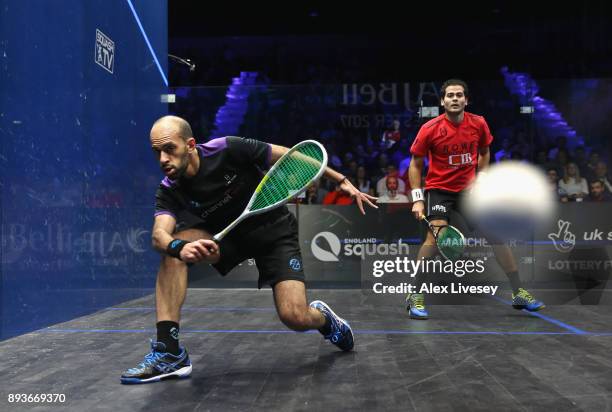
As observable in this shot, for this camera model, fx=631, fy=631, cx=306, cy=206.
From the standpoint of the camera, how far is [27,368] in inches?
81.5

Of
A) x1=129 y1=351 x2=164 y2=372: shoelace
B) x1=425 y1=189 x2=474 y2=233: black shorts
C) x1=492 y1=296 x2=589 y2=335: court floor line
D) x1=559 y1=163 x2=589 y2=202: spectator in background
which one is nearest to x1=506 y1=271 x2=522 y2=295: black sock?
x1=492 y1=296 x2=589 y2=335: court floor line

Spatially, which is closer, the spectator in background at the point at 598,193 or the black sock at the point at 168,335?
the black sock at the point at 168,335

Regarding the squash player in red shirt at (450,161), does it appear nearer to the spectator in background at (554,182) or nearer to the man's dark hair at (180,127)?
the man's dark hair at (180,127)

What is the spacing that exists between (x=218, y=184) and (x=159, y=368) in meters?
0.60

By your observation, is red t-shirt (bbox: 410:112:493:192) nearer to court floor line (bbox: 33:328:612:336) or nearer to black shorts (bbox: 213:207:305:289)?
court floor line (bbox: 33:328:612:336)

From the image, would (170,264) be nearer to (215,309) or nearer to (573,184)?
(215,309)

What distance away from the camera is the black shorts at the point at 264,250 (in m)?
2.13

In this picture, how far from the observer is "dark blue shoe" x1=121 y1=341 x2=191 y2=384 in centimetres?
185

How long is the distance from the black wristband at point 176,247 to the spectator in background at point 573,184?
201 inches

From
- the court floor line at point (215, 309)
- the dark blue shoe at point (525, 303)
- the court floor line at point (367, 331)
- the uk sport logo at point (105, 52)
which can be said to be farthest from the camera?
the court floor line at point (215, 309)

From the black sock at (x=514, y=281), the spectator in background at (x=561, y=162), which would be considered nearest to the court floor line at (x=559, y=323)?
the black sock at (x=514, y=281)

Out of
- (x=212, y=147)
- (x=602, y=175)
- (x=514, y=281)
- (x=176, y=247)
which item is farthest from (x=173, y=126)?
(x=602, y=175)

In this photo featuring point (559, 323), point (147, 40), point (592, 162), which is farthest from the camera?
point (592, 162)

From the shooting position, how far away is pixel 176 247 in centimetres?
176
